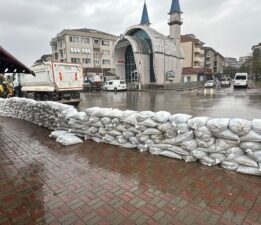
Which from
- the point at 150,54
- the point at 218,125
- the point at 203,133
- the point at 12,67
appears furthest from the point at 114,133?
the point at 150,54

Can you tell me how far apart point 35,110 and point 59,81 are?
18.9ft

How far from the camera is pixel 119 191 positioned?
3.28 meters

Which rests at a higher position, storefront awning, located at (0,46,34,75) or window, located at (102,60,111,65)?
window, located at (102,60,111,65)

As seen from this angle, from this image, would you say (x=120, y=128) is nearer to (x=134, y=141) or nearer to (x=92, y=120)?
(x=134, y=141)

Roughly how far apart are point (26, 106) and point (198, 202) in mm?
8193

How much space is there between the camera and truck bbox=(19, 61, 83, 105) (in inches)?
527

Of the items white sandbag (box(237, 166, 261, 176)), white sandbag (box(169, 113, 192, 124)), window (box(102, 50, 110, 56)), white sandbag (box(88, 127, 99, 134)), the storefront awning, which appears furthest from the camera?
window (box(102, 50, 110, 56))

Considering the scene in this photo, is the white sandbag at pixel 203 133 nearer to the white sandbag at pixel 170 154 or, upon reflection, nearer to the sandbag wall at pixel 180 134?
the sandbag wall at pixel 180 134

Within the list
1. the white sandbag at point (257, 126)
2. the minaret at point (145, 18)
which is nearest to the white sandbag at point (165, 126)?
Answer: the white sandbag at point (257, 126)

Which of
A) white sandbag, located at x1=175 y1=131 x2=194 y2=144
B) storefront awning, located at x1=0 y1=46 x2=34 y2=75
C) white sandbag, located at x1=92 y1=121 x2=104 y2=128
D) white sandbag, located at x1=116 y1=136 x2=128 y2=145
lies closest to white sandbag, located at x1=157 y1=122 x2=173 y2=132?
white sandbag, located at x1=175 y1=131 x2=194 y2=144

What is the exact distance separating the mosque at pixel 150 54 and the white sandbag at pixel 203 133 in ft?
99.9

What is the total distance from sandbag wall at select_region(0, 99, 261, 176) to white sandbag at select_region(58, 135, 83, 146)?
143mm

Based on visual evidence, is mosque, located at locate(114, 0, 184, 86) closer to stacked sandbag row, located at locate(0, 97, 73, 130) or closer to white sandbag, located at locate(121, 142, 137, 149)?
stacked sandbag row, located at locate(0, 97, 73, 130)

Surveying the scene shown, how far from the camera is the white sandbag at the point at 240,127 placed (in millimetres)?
3686
